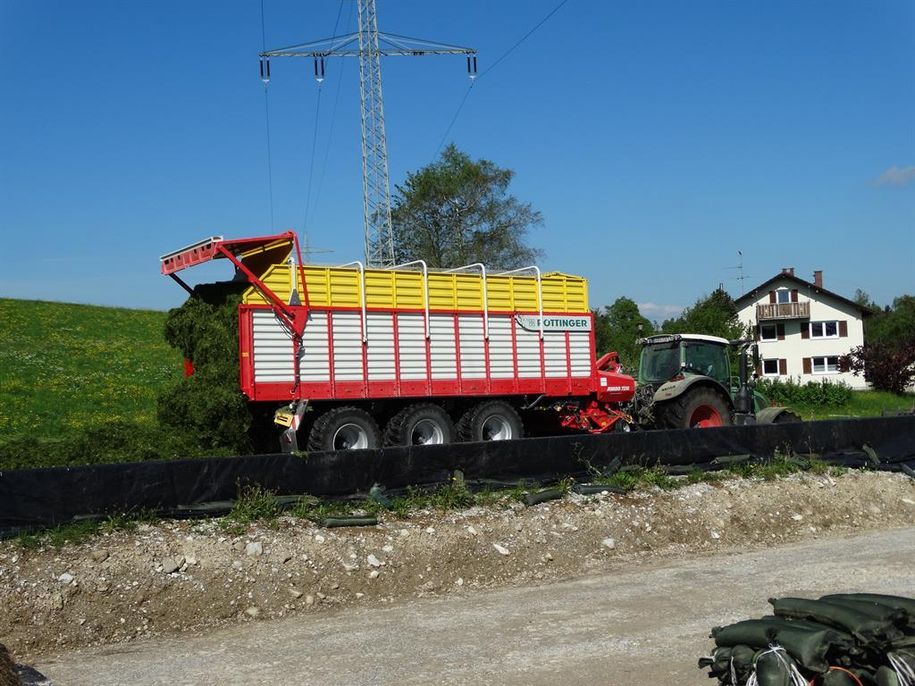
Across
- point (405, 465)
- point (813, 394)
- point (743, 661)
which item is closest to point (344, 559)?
point (405, 465)

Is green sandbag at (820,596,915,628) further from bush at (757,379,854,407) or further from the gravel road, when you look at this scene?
bush at (757,379,854,407)

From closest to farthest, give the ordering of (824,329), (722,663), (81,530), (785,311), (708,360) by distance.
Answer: (722,663), (81,530), (708,360), (824,329), (785,311)

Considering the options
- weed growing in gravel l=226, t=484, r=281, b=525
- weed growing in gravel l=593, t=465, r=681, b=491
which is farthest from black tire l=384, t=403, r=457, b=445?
weed growing in gravel l=226, t=484, r=281, b=525

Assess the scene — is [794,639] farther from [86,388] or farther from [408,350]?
[86,388]

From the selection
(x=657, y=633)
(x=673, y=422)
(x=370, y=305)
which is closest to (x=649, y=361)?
(x=673, y=422)

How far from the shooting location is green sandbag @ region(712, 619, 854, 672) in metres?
4.99

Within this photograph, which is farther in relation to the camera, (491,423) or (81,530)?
(491,423)

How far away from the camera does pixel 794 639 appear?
16.7ft

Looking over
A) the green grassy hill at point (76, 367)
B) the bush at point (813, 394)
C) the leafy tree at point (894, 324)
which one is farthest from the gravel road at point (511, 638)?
the leafy tree at point (894, 324)

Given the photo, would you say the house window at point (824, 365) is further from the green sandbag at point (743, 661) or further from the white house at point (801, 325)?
the green sandbag at point (743, 661)

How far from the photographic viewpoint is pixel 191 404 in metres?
13.7

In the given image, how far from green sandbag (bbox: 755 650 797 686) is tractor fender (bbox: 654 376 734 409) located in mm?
12594

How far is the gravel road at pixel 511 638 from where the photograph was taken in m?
7.07

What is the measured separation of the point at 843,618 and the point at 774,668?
56 centimetres
